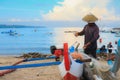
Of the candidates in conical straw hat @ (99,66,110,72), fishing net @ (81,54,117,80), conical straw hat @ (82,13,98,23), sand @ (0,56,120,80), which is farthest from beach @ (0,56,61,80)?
conical straw hat @ (99,66,110,72)

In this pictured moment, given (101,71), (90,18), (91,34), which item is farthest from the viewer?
(90,18)

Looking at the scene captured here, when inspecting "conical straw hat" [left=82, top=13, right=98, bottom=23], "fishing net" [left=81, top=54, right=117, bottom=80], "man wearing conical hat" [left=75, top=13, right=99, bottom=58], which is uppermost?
"conical straw hat" [left=82, top=13, right=98, bottom=23]

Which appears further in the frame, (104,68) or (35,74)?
(35,74)

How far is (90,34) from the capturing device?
1000cm

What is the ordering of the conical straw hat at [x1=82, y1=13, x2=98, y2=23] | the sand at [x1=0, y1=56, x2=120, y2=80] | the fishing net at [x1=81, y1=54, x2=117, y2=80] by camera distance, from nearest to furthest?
the fishing net at [x1=81, y1=54, x2=117, y2=80] < the conical straw hat at [x1=82, y1=13, x2=98, y2=23] < the sand at [x1=0, y1=56, x2=120, y2=80]

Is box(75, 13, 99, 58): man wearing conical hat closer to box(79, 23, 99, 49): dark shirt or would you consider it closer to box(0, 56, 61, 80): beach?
box(79, 23, 99, 49): dark shirt

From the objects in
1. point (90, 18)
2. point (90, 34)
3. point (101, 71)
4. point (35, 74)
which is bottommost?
→ point (35, 74)

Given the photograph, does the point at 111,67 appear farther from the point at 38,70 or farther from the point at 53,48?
the point at 38,70

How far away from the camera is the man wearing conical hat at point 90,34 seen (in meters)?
9.94

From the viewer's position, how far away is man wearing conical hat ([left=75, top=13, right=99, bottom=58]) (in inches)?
391

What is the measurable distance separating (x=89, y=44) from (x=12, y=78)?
2.89 metres

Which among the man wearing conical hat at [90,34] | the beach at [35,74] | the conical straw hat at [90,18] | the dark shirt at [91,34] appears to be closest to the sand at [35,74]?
the beach at [35,74]

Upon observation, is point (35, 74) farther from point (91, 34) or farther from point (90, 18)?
point (90, 18)

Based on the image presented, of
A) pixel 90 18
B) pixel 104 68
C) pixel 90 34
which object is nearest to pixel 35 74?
pixel 90 34
